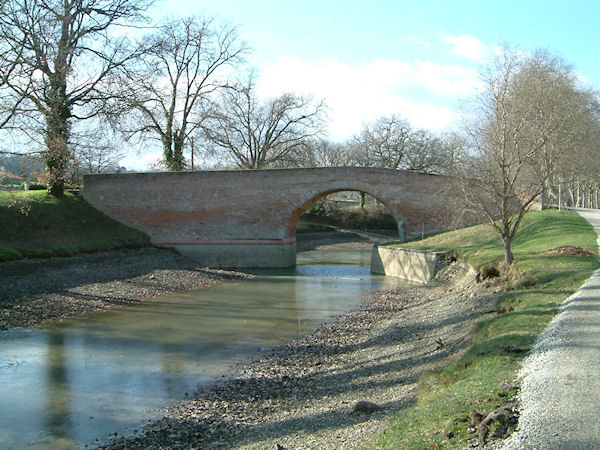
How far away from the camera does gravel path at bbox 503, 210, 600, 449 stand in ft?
13.6

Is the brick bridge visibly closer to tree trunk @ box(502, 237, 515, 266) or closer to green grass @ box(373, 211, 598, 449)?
green grass @ box(373, 211, 598, 449)

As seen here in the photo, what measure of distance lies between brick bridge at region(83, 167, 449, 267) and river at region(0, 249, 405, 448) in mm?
8817

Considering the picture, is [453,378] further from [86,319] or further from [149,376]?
[86,319]

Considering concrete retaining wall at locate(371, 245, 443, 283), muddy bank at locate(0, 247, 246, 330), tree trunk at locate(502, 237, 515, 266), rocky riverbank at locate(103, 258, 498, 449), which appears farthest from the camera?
concrete retaining wall at locate(371, 245, 443, 283)

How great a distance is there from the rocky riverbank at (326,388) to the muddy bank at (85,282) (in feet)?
24.8

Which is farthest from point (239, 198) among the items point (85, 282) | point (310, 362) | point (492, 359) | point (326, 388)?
point (492, 359)

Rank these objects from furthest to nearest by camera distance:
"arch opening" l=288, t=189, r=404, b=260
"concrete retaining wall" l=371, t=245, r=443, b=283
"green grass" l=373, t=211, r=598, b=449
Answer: "arch opening" l=288, t=189, r=404, b=260 → "concrete retaining wall" l=371, t=245, r=443, b=283 → "green grass" l=373, t=211, r=598, b=449

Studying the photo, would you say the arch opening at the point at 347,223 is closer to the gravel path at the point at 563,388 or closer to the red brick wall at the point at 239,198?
the red brick wall at the point at 239,198

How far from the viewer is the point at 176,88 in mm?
36250

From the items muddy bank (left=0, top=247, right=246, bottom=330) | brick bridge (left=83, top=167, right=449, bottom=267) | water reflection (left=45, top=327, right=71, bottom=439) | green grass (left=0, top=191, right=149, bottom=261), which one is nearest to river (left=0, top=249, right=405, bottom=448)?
water reflection (left=45, top=327, right=71, bottom=439)

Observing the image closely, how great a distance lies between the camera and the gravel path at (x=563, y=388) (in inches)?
163

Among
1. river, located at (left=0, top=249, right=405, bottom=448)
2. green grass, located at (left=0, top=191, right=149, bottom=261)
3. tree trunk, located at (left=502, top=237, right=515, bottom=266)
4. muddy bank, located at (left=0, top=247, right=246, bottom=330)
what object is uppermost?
green grass, located at (left=0, top=191, right=149, bottom=261)

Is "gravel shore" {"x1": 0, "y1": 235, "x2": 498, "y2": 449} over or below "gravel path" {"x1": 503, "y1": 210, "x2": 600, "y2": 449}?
below

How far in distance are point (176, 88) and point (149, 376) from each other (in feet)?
98.1
